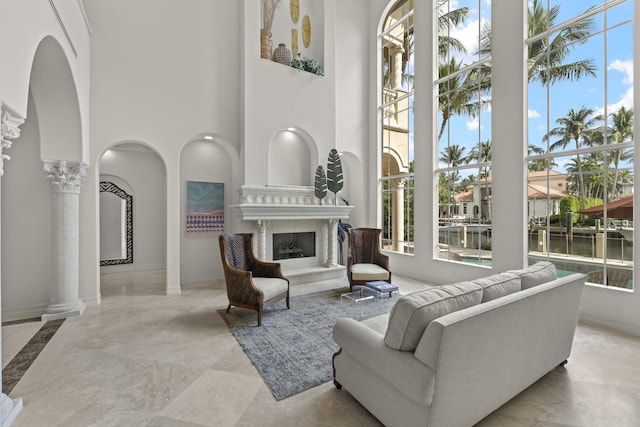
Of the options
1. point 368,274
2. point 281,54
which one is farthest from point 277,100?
point 368,274

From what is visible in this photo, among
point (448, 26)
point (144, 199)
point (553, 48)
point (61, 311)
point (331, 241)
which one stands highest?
point (448, 26)

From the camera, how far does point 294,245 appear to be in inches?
243

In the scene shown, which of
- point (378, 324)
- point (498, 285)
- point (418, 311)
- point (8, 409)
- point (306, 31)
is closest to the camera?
point (418, 311)

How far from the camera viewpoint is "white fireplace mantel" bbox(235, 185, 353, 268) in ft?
17.4

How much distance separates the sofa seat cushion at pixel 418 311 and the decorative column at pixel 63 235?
4.24m

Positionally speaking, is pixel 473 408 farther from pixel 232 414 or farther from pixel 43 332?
pixel 43 332

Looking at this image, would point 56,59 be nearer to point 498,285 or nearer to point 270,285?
point 270,285

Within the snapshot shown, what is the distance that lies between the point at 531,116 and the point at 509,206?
1.32 metres

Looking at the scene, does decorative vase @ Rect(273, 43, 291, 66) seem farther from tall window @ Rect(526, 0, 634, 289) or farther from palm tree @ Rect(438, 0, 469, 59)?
tall window @ Rect(526, 0, 634, 289)

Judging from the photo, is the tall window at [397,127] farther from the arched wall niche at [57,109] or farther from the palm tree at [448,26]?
the arched wall niche at [57,109]

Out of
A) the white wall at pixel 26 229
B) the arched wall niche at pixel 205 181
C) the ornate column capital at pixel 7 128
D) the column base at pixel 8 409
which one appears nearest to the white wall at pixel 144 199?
the arched wall niche at pixel 205 181

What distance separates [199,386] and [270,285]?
1609 mm

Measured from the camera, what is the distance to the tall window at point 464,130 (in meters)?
5.05

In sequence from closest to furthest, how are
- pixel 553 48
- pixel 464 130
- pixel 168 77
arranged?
1. pixel 553 48
2. pixel 168 77
3. pixel 464 130
